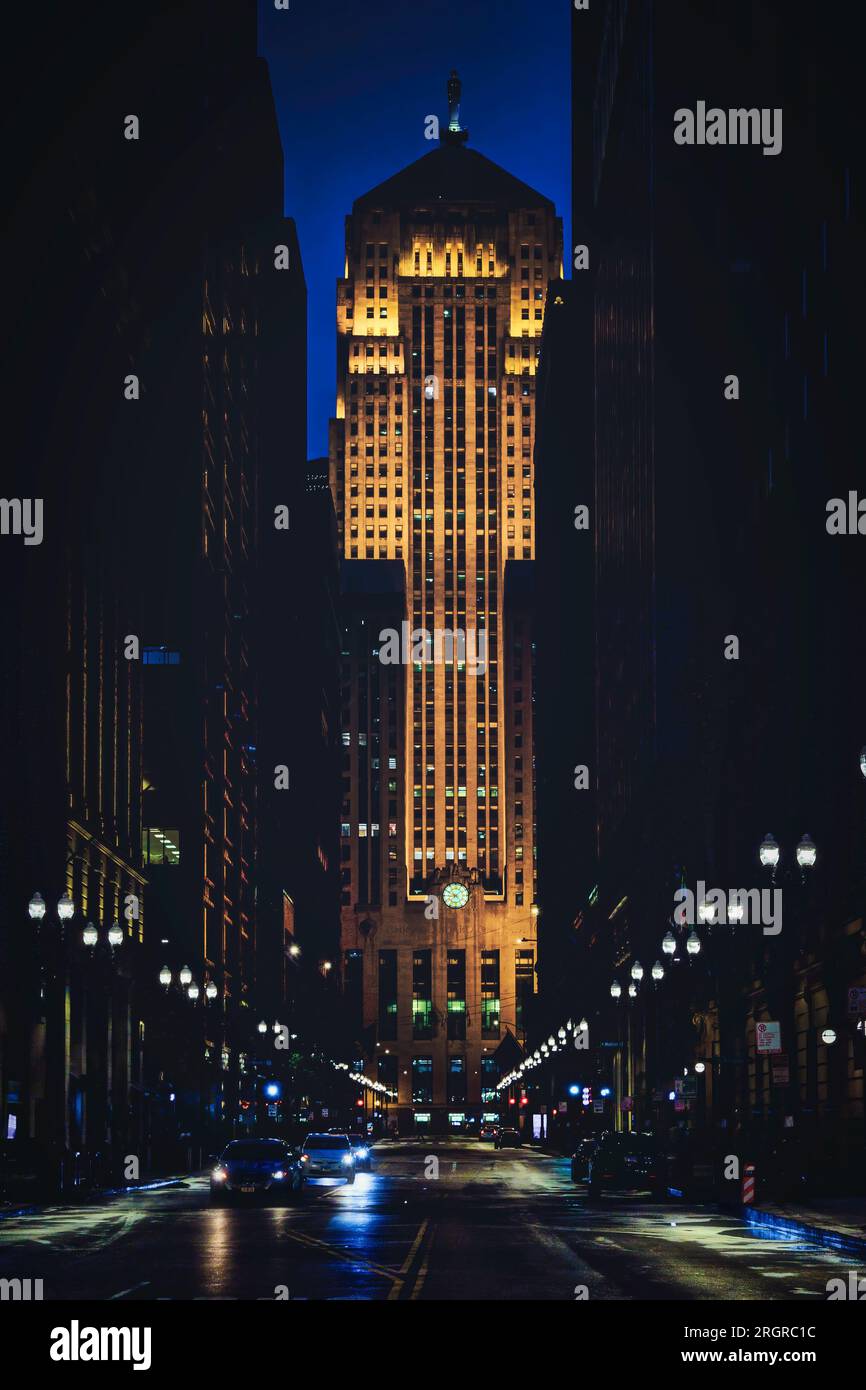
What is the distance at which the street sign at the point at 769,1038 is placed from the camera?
42.5m

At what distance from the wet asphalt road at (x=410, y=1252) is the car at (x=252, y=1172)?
2.94 ft

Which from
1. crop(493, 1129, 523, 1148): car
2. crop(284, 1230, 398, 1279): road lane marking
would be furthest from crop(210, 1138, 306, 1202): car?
crop(493, 1129, 523, 1148): car

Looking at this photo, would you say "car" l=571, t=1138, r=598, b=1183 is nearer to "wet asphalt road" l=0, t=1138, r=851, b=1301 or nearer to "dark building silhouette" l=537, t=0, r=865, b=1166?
"dark building silhouette" l=537, t=0, r=865, b=1166

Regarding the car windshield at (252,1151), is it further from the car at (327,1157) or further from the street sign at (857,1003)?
the street sign at (857,1003)

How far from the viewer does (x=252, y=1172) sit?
4759 cm

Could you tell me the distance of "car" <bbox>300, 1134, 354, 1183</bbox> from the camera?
61.6 metres

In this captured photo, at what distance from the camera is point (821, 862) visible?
2299 inches

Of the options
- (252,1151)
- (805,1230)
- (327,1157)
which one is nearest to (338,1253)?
(805,1230)

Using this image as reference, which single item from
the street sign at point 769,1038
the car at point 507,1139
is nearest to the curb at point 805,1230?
the street sign at point 769,1038

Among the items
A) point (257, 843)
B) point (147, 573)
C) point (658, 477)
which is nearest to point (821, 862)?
point (658, 477)

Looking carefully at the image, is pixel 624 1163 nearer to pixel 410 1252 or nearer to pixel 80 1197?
pixel 80 1197

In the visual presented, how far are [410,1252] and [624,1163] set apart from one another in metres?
27.4

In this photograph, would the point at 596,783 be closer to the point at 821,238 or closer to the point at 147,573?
the point at 147,573

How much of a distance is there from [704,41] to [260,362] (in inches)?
3541
